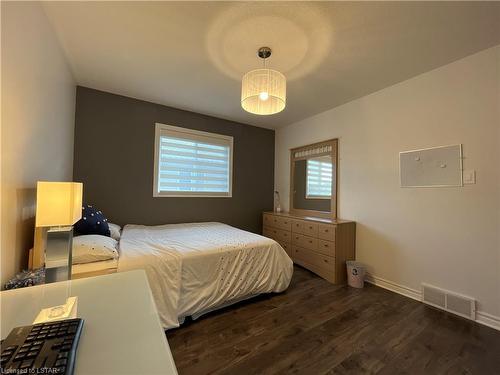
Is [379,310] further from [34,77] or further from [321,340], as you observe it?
[34,77]

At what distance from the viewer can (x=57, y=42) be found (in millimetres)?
1904

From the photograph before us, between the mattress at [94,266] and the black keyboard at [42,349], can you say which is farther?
the mattress at [94,266]

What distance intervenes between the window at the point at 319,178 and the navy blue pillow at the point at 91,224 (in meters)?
3.02

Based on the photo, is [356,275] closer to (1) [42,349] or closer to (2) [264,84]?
(2) [264,84]

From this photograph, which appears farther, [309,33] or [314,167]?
[314,167]

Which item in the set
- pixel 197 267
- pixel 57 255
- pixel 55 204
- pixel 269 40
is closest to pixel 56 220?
pixel 55 204

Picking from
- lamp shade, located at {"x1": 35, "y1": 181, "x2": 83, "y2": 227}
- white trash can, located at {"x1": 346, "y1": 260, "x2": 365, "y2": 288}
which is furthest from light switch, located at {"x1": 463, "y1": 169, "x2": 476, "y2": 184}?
lamp shade, located at {"x1": 35, "y1": 181, "x2": 83, "y2": 227}

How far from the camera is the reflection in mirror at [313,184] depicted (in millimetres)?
3444

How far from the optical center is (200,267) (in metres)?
1.98

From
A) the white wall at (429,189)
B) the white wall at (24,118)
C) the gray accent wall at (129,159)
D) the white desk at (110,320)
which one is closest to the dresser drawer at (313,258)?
the white wall at (429,189)

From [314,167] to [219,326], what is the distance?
280cm

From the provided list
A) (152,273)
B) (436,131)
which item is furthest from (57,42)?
(436,131)

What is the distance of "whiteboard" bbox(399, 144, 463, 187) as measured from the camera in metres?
2.11

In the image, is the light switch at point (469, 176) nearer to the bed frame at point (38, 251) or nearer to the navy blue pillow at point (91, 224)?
the bed frame at point (38, 251)
